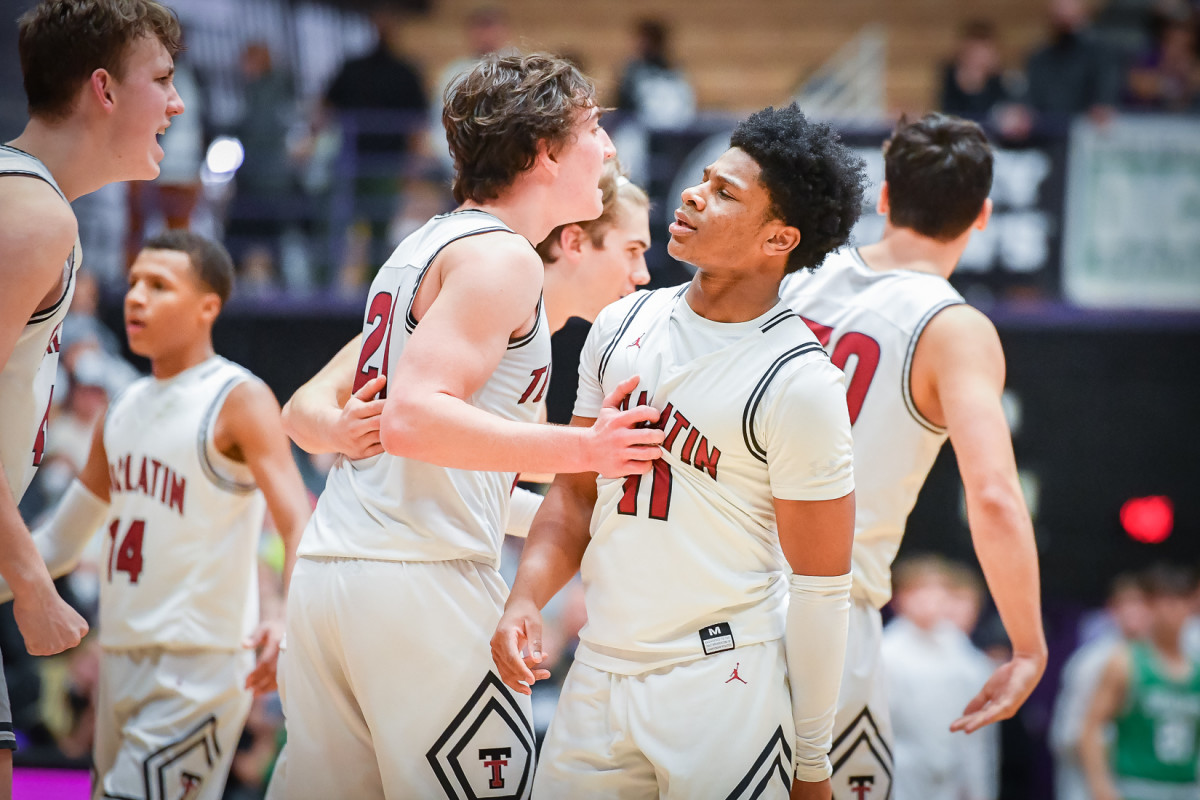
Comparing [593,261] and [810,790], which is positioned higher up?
[593,261]

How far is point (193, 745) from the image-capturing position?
363 centimetres

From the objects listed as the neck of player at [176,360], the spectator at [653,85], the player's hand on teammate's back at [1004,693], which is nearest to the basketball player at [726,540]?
the player's hand on teammate's back at [1004,693]

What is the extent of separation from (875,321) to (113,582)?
8.22ft

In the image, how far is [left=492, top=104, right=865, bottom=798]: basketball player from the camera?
229cm

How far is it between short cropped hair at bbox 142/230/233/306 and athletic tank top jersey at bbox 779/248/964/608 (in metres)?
2.10

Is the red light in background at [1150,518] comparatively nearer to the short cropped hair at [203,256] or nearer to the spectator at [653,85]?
the spectator at [653,85]

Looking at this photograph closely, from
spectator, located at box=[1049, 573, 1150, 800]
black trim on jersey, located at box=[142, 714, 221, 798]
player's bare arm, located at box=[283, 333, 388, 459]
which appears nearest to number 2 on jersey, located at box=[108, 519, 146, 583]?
black trim on jersey, located at box=[142, 714, 221, 798]

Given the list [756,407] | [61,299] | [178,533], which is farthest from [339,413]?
[178,533]

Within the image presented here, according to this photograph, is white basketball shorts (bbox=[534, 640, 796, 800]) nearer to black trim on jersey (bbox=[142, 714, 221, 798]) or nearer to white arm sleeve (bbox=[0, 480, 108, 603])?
black trim on jersey (bbox=[142, 714, 221, 798])

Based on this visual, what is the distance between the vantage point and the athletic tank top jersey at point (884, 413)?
10.2 feet

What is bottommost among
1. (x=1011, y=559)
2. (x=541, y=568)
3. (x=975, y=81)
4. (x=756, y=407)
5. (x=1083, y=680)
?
(x=1083, y=680)

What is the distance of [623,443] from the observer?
2293mm

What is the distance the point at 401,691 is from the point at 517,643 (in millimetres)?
294

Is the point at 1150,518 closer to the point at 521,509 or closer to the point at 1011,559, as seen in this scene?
the point at 1011,559
